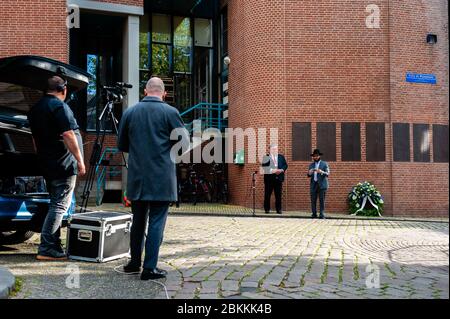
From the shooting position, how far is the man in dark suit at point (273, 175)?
1437cm

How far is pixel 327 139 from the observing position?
53.7ft

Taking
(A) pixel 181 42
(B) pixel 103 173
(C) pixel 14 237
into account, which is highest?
(A) pixel 181 42

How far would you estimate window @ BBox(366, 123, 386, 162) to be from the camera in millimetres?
16391

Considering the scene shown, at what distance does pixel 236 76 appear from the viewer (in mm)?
18406

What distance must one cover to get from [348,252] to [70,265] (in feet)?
11.0

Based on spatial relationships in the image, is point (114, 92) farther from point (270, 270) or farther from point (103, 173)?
point (103, 173)

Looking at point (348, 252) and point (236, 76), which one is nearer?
point (348, 252)

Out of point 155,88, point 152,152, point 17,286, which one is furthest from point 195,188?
point 17,286

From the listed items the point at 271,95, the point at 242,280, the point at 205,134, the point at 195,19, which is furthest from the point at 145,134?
the point at 195,19

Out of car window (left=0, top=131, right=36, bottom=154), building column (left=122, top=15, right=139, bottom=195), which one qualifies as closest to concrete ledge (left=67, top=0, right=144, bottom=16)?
building column (left=122, top=15, right=139, bottom=195)

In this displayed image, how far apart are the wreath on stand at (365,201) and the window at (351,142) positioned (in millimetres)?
1006

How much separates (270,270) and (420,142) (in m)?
13.0

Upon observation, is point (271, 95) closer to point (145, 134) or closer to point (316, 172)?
point (316, 172)
